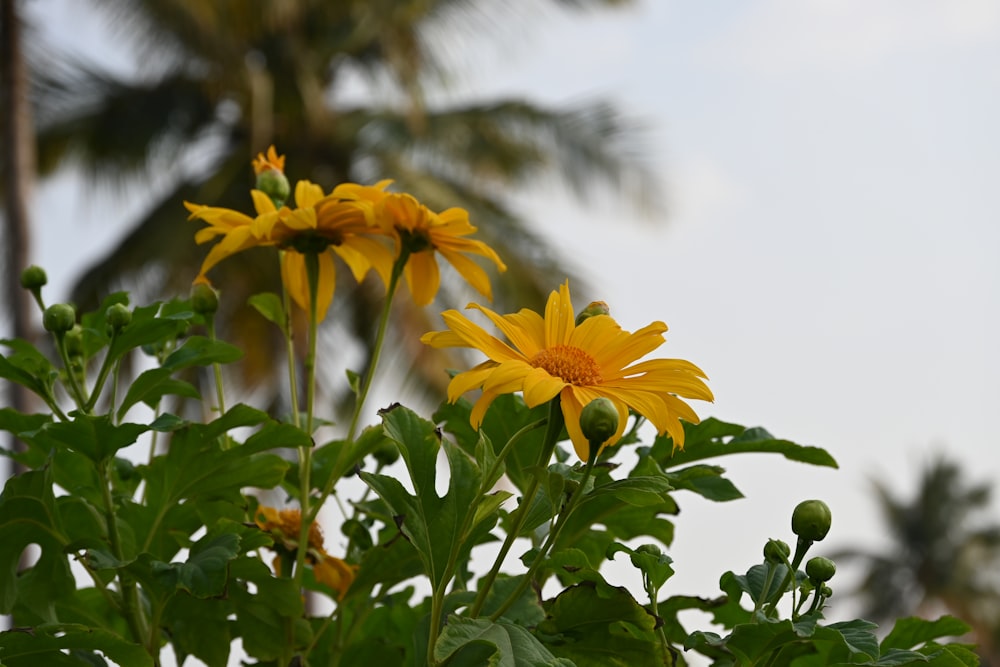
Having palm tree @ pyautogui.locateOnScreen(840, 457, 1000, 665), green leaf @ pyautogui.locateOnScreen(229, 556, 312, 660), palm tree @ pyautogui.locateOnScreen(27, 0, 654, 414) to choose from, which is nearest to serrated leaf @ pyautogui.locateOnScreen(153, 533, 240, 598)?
green leaf @ pyautogui.locateOnScreen(229, 556, 312, 660)

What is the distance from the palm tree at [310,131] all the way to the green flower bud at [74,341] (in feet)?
21.9

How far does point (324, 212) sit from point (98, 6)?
7.56 metres

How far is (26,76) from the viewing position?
20.0ft

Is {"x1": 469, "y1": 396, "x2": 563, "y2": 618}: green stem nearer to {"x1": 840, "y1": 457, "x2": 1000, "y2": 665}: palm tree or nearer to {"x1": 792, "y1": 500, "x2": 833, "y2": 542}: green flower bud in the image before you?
{"x1": 792, "y1": 500, "x2": 833, "y2": 542}: green flower bud

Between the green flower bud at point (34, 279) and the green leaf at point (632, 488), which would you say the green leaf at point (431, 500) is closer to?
the green leaf at point (632, 488)

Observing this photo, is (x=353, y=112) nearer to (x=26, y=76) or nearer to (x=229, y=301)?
(x=229, y=301)

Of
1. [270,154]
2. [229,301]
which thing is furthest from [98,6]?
[270,154]

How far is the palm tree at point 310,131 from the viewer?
7832mm

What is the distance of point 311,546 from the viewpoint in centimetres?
73

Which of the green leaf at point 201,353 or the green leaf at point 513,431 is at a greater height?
the green leaf at point 201,353

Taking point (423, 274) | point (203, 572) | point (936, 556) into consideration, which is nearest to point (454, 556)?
point (203, 572)

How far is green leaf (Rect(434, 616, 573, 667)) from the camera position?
0.49 m

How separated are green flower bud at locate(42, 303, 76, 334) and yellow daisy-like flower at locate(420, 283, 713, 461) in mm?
265

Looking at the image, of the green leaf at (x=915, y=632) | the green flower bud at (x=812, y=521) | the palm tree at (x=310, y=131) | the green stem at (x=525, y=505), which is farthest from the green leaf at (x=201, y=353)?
the palm tree at (x=310, y=131)
